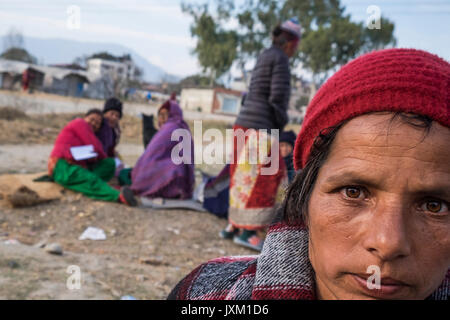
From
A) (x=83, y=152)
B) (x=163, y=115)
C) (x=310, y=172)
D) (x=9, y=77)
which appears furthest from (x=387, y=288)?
(x=9, y=77)

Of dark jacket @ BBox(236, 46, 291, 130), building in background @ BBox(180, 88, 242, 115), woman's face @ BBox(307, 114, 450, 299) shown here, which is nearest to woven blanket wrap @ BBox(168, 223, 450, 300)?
woman's face @ BBox(307, 114, 450, 299)

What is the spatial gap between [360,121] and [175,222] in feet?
14.7

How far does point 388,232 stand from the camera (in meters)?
0.86

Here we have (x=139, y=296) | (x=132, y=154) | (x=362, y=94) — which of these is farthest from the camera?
(x=132, y=154)

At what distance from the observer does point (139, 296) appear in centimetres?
300

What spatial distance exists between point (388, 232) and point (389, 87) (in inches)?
13.4

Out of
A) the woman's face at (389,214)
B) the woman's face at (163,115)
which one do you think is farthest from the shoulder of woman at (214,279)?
the woman's face at (163,115)

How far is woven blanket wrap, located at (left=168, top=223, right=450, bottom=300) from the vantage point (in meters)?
1.06

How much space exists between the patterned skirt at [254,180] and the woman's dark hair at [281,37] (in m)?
0.98

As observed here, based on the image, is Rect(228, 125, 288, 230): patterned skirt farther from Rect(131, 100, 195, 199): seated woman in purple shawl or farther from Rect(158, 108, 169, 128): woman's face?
Rect(158, 108, 169, 128): woman's face

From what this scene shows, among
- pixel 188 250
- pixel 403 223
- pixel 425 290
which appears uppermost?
pixel 403 223

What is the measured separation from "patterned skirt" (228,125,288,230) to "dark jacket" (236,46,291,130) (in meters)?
0.16
